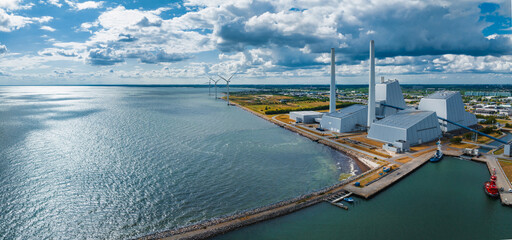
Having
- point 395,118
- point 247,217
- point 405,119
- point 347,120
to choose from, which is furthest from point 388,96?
point 247,217

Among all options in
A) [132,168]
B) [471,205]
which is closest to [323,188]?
[471,205]

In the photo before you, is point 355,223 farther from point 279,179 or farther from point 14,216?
point 14,216

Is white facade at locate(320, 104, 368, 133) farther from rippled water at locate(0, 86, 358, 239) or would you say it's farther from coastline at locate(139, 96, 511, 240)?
coastline at locate(139, 96, 511, 240)

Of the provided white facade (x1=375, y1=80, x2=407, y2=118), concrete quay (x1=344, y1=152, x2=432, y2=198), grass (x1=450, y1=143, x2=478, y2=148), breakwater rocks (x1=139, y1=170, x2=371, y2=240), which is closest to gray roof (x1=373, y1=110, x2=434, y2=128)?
grass (x1=450, y1=143, x2=478, y2=148)

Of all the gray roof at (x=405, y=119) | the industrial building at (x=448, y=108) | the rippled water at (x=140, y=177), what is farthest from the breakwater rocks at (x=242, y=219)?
the industrial building at (x=448, y=108)

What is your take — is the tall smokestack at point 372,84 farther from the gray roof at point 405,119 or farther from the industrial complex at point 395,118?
the gray roof at point 405,119

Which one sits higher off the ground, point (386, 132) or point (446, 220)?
point (386, 132)
